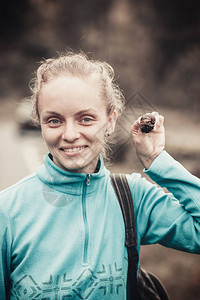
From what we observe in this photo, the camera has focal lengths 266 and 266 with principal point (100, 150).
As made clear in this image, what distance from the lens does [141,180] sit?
126cm

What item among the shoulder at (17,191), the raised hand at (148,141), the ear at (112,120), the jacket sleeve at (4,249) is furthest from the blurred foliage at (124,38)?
the jacket sleeve at (4,249)

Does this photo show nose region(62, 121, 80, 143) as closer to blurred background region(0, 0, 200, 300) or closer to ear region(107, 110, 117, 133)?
ear region(107, 110, 117, 133)

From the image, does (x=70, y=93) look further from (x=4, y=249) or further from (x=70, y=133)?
(x=4, y=249)

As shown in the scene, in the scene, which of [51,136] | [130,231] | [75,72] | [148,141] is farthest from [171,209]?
[75,72]

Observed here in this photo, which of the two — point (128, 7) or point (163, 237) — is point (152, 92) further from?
point (163, 237)

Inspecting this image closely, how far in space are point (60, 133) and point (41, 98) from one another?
180 millimetres

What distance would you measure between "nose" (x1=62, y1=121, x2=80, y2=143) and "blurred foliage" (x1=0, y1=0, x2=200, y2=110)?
453 cm

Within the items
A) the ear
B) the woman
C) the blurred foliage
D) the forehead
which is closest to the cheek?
the woman

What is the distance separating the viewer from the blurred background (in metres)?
5.78

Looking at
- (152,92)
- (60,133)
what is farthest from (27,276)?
(152,92)

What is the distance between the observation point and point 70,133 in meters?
1.07

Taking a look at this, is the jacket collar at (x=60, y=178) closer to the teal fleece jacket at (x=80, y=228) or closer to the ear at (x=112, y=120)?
the teal fleece jacket at (x=80, y=228)

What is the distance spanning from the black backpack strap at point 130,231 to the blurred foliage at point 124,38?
175 inches

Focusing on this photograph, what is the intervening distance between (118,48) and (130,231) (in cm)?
600
